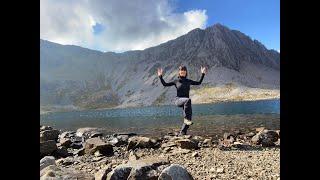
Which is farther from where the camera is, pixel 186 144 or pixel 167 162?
pixel 186 144

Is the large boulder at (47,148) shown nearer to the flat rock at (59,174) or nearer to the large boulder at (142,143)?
the large boulder at (142,143)

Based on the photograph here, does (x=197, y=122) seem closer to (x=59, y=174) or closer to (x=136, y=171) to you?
(x=136, y=171)

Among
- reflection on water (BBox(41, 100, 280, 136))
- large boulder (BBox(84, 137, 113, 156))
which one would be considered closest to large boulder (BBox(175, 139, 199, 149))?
large boulder (BBox(84, 137, 113, 156))

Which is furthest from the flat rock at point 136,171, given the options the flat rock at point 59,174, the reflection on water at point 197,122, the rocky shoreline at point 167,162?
the reflection on water at point 197,122

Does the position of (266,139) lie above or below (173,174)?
below

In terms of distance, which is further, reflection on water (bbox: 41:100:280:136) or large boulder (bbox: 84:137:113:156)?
reflection on water (bbox: 41:100:280:136)

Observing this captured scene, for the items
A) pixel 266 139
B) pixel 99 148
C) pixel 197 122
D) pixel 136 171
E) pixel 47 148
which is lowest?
pixel 197 122

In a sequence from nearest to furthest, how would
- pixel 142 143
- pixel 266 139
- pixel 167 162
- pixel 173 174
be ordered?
pixel 173 174 < pixel 167 162 < pixel 142 143 < pixel 266 139

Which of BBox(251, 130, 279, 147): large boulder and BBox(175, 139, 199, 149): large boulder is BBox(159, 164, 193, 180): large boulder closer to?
BBox(175, 139, 199, 149): large boulder

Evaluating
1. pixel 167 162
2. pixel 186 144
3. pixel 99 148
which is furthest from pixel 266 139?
pixel 167 162
